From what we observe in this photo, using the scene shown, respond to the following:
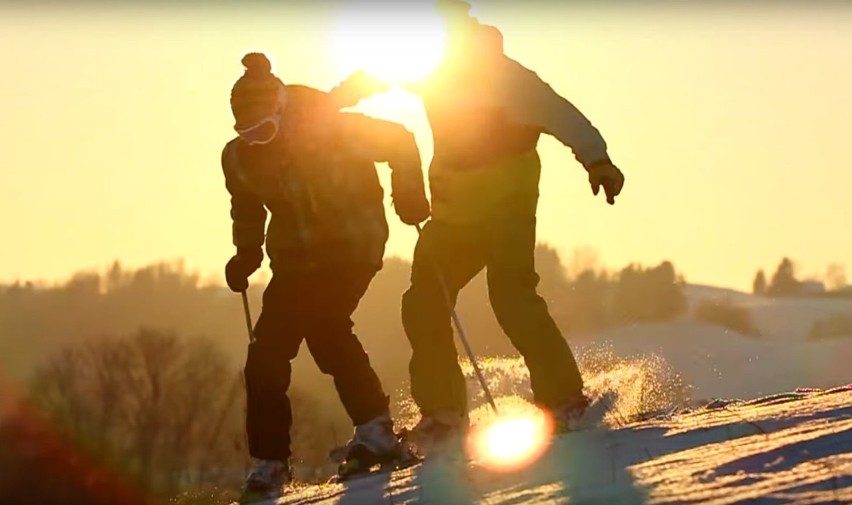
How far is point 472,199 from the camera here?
7168 mm

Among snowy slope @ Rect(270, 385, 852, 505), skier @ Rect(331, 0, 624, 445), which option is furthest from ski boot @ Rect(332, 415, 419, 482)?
snowy slope @ Rect(270, 385, 852, 505)

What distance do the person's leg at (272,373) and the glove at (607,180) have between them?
1.52 m

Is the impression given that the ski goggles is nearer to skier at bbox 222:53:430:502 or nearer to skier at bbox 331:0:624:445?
skier at bbox 222:53:430:502

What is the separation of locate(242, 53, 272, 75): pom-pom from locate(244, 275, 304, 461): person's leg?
3.37 feet

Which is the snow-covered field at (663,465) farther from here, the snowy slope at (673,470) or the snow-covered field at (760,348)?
the snow-covered field at (760,348)

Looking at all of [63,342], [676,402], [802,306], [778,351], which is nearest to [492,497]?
[676,402]

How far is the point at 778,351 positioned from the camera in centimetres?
8294

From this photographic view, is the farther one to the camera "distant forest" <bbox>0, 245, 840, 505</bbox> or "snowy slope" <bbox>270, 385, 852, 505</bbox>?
"distant forest" <bbox>0, 245, 840, 505</bbox>

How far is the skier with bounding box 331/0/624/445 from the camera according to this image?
693cm

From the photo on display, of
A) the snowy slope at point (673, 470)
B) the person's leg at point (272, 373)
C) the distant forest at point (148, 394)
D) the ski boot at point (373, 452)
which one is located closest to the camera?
the snowy slope at point (673, 470)

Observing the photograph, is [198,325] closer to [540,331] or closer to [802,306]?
[802,306]

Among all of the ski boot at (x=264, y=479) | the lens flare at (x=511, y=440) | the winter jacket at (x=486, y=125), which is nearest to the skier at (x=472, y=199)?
the winter jacket at (x=486, y=125)

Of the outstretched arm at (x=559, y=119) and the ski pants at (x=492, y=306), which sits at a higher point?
the outstretched arm at (x=559, y=119)

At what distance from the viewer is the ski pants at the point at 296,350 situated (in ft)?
21.9
